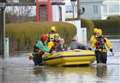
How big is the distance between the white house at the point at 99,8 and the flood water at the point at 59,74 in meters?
61.5

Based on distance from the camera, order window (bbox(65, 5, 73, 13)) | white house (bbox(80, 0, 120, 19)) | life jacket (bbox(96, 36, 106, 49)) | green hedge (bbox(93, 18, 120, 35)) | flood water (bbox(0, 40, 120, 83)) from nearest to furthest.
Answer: flood water (bbox(0, 40, 120, 83)), life jacket (bbox(96, 36, 106, 49)), window (bbox(65, 5, 73, 13)), green hedge (bbox(93, 18, 120, 35)), white house (bbox(80, 0, 120, 19))

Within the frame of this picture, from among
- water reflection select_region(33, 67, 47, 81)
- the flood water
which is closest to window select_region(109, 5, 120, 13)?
the flood water

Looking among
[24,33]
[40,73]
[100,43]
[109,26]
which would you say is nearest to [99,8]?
[109,26]

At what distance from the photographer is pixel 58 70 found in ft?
74.7

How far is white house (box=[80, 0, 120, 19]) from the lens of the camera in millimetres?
90137

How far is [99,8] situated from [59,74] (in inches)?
2867

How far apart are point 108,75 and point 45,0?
30.5m

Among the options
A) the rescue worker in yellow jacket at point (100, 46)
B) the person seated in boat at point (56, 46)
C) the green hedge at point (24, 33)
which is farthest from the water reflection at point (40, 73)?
the green hedge at point (24, 33)

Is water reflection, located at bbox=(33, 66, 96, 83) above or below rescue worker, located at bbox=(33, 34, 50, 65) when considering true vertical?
below

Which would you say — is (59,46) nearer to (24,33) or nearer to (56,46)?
(56,46)

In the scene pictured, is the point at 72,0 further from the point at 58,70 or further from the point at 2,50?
the point at 58,70

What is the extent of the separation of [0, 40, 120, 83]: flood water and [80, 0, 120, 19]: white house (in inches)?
2421

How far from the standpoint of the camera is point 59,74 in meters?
20.8

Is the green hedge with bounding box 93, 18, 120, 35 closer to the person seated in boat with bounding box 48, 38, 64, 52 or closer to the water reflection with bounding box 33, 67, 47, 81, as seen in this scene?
the person seated in boat with bounding box 48, 38, 64, 52
